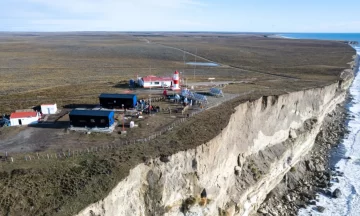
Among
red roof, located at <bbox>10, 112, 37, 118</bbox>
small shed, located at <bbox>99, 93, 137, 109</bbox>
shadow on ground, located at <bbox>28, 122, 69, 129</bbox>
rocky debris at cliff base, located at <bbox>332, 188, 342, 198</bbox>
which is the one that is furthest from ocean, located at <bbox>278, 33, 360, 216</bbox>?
red roof, located at <bbox>10, 112, 37, 118</bbox>

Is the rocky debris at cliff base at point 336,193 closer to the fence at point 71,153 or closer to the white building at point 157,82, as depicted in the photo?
the fence at point 71,153

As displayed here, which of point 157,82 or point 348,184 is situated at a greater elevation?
point 157,82

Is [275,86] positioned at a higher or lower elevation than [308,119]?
higher

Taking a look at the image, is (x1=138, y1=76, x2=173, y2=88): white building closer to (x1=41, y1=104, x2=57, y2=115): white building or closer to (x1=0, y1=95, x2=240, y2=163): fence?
(x1=41, y1=104, x2=57, y2=115): white building

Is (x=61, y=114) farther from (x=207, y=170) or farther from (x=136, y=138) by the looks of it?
(x=207, y=170)

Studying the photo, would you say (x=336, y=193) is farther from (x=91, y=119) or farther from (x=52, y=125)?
(x=52, y=125)

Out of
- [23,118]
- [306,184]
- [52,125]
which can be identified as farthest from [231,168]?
[23,118]

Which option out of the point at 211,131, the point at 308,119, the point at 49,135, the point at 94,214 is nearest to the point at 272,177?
the point at 211,131
